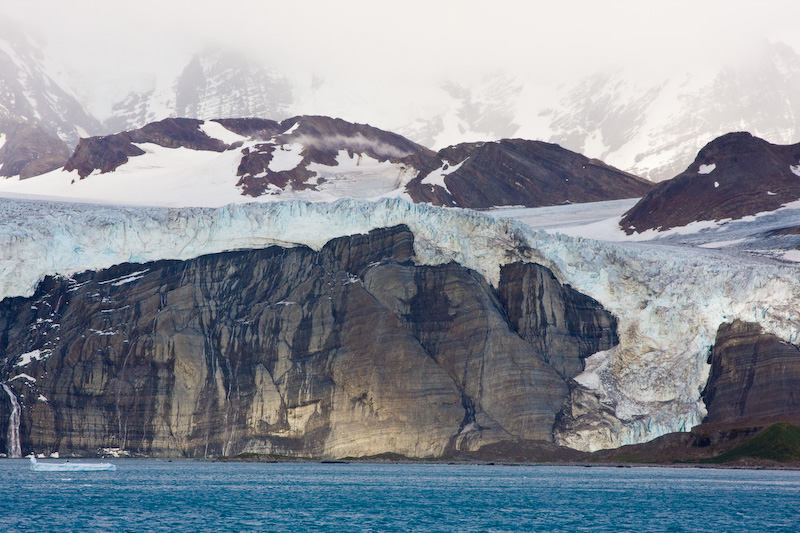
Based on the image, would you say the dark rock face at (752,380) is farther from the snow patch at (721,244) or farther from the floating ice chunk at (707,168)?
the floating ice chunk at (707,168)

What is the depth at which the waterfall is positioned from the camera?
110m

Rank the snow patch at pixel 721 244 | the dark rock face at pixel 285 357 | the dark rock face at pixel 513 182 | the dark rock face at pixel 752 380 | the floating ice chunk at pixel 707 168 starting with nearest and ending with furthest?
the dark rock face at pixel 752 380, the dark rock face at pixel 285 357, the snow patch at pixel 721 244, the floating ice chunk at pixel 707 168, the dark rock face at pixel 513 182

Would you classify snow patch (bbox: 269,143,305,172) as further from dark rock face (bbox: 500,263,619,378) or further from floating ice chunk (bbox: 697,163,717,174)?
dark rock face (bbox: 500,263,619,378)

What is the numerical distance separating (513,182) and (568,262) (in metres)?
68.8

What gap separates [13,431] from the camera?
10962 cm

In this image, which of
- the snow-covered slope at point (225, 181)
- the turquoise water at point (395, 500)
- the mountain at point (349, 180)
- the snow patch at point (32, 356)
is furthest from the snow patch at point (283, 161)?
the turquoise water at point (395, 500)

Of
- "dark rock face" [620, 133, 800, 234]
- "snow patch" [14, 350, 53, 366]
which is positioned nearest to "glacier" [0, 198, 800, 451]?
"snow patch" [14, 350, 53, 366]

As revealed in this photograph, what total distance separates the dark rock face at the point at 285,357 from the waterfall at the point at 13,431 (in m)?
0.57

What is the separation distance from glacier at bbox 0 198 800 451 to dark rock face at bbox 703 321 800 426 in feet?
4.46

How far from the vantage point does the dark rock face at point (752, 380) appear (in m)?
109

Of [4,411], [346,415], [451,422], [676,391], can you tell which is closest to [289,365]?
[346,415]

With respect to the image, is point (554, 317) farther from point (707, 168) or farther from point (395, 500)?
point (707, 168)

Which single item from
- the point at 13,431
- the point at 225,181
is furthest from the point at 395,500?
the point at 225,181

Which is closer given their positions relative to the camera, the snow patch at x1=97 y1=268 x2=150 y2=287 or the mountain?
the snow patch at x1=97 y1=268 x2=150 y2=287
